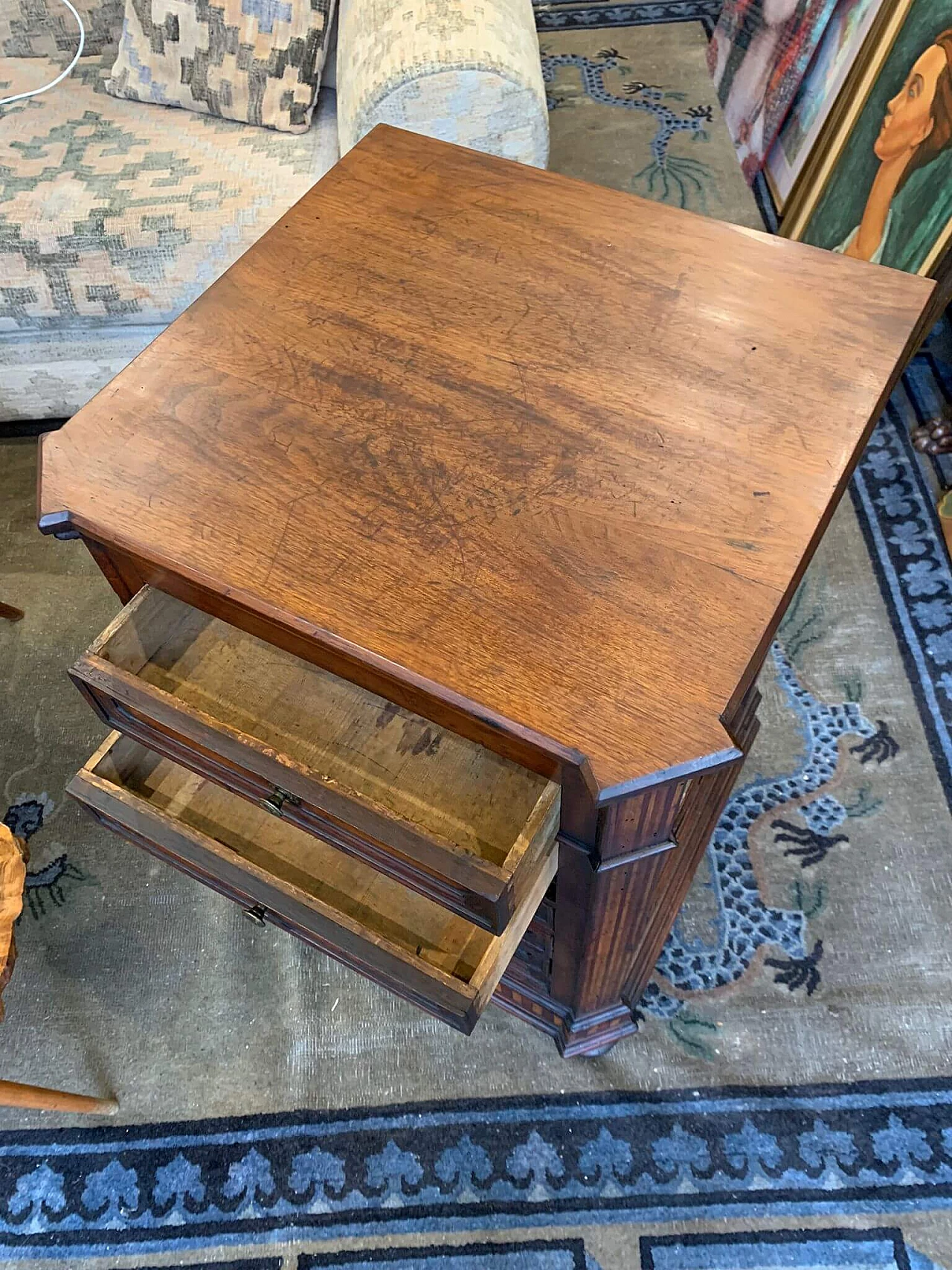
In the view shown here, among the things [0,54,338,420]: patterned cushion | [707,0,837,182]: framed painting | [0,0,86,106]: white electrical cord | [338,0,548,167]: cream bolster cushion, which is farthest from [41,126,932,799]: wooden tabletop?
[707,0,837,182]: framed painting

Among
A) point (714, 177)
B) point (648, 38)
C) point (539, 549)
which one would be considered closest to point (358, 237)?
point (539, 549)

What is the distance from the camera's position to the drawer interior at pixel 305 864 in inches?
26.5

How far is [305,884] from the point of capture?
721mm

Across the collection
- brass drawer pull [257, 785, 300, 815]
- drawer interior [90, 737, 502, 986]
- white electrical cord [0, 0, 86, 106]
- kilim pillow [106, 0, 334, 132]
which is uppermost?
kilim pillow [106, 0, 334, 132]

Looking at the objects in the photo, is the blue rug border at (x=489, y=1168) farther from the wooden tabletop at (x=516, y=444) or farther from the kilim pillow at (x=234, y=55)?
the kilim pillow at (x=234, y=55)

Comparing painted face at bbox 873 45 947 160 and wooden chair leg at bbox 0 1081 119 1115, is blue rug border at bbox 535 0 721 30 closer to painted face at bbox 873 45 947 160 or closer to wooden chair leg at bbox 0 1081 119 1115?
painted face at bbox 873 45 947 160

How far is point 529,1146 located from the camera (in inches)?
36.5

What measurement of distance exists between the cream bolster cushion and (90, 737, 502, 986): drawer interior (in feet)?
2.95

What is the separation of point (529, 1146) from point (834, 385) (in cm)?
84

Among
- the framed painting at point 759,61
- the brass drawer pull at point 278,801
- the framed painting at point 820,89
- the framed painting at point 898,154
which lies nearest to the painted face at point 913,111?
the framed painting at point 898,154

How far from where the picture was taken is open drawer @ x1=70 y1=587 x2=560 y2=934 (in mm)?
565

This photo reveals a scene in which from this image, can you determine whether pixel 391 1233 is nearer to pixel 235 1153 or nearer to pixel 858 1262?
pixel 235 1153

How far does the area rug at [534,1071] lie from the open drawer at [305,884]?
36cm

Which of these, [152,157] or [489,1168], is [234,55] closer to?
[152,157]
